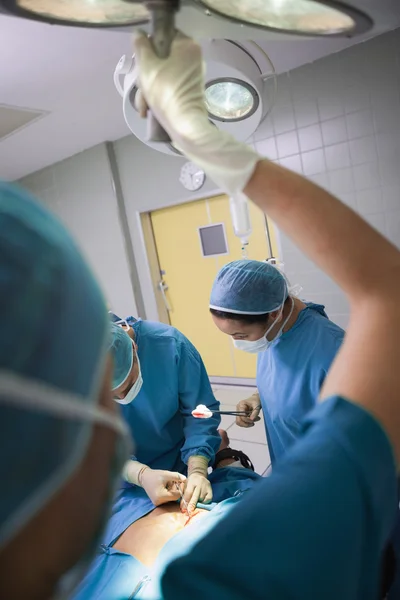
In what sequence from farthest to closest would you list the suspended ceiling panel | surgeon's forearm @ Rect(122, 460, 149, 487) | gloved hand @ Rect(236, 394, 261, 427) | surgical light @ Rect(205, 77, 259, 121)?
1. the suspended ceiling panel
2. gloved hand @ Rect(236, 394, 261, 427)
3. surgeon's forearm @ Rect(122, 460, 149, 487)
4. surgical light @ Rect(205, 77, 259, 121)

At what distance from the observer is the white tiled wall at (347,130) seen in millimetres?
2316

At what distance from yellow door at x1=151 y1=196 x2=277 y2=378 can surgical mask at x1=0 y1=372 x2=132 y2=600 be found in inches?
119

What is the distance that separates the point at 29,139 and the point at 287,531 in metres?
3.57

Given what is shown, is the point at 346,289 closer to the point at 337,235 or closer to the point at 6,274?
the point at 337,235

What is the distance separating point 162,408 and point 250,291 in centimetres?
53

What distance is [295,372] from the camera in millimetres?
1271

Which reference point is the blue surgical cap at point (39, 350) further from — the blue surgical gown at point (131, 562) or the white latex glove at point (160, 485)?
the white latex glove at point (160, 485)

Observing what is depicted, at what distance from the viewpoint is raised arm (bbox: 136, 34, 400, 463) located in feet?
1.66

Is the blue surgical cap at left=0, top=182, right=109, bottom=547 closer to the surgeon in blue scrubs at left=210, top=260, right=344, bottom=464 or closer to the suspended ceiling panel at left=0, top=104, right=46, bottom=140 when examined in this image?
the surgeon in blue scrubs at left=210, top=260, right=344, bottom=464

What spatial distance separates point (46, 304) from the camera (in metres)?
0.31

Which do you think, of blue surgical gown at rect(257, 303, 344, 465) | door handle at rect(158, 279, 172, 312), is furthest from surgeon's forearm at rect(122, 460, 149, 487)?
door handle at rect(158, 279, 172, 312)

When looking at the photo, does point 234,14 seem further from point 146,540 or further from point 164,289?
point 164,289

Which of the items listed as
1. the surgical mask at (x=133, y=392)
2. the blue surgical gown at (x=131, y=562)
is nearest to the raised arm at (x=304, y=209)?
the blue surgical gown at (x=131, y=562)

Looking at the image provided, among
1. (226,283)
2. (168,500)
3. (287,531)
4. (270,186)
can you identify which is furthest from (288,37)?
(168,500)
